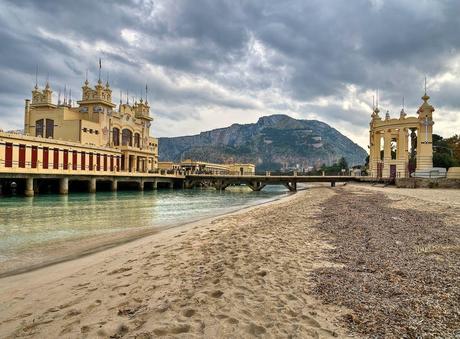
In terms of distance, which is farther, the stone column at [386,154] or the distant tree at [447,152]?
the distant tree at [447,152]

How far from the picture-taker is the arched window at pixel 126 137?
255ft

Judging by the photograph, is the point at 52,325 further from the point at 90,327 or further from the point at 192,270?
the point at 192,270

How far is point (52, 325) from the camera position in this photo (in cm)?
474

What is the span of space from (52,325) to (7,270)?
5.08m

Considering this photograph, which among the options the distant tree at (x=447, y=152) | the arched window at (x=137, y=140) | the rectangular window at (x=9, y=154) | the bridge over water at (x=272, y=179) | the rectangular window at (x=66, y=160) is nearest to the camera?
the rectangular window at (x=9, y=154)

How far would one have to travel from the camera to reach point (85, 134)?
6378cm

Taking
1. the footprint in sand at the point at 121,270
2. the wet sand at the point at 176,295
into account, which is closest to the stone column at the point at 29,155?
the wet sand at the point at 176,295

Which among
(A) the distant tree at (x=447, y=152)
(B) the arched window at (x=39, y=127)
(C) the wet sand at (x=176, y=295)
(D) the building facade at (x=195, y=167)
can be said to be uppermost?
(B) the arched window at (x=39, y=127)

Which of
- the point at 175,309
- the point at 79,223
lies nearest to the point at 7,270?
the point at 175,309

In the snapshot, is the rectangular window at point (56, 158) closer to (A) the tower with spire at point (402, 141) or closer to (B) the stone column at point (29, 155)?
(B) the stone column at point (29, 155)

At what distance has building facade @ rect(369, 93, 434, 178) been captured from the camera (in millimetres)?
46031

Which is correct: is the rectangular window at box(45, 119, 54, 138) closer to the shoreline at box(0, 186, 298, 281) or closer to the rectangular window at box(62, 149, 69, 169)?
the rectangular window at box(62, 149, 69, 169)

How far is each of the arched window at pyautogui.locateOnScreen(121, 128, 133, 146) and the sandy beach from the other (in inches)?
2805

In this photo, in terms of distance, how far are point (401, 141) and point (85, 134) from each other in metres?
55.3
